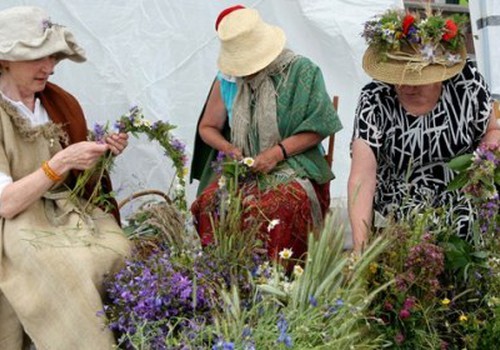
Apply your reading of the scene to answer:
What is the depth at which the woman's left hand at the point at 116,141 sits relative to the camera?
3100mm

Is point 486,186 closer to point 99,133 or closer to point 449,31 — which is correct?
point 449,31

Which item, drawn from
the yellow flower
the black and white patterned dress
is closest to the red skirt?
the black and white patterned dress

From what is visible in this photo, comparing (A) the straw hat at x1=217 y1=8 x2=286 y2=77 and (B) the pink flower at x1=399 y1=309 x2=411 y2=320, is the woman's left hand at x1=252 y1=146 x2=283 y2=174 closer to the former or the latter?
(A) the straw hat at x1=217 y1=8 x2=286 y2=77

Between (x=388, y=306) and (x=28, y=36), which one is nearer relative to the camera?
(x=388, y=306)

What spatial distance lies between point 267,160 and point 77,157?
2.82ft

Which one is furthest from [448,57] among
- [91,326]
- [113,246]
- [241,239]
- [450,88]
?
[91,326]

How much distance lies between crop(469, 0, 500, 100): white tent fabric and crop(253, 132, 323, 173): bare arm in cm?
137

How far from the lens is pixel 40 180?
2996mm

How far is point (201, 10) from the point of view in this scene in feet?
14.8

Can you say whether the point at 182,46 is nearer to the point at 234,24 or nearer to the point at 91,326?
the point at 234,24

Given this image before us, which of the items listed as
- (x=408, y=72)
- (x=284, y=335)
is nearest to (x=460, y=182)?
(x=408, y=72)

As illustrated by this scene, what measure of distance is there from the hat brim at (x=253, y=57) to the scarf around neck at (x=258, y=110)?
68 millimetres

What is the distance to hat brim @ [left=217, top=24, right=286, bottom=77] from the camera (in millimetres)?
3580

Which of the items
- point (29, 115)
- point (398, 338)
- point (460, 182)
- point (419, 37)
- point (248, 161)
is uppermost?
point (29, 115)
